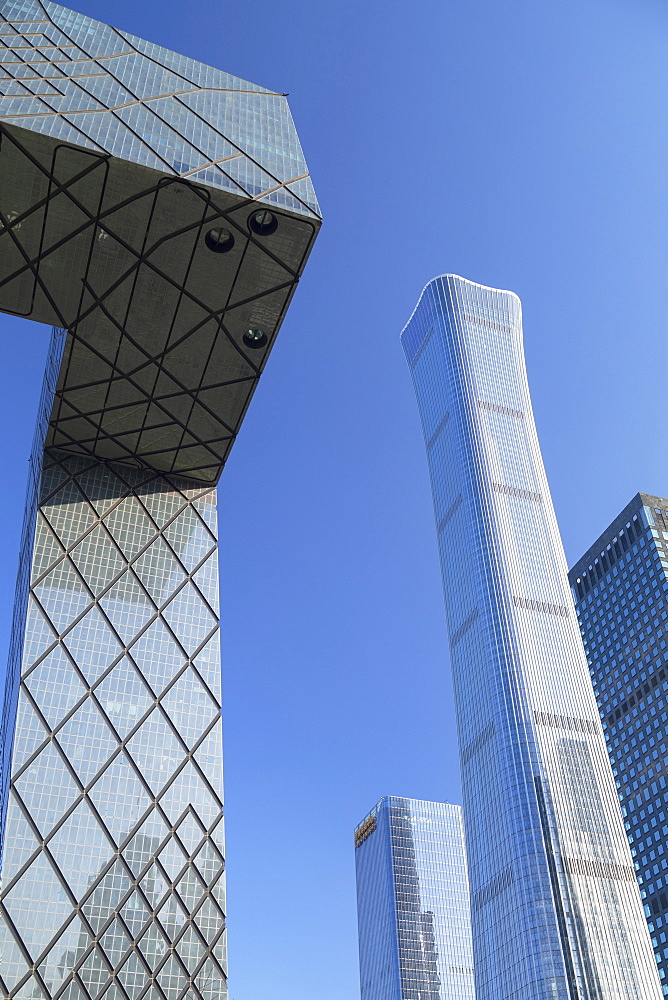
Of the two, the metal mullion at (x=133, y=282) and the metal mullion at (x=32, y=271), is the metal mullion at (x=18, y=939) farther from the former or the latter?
the metal mullion at (x=32, y=271)

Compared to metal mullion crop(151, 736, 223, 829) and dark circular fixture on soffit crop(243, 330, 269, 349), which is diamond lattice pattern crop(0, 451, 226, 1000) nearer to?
metal mullion crop(151, 736, 223, 829)

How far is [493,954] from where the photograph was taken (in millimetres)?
97125

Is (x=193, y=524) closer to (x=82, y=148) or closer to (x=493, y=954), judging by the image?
(x=82, y=148)

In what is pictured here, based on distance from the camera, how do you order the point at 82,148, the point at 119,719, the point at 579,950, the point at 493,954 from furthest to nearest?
the point at 493,954 < the point at 579,950 < the point at 119,719 < the point at 82,148

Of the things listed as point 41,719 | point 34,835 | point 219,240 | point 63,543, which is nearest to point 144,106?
point 219,240

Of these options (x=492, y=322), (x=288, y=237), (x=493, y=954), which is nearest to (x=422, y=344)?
(x=492, y=322)

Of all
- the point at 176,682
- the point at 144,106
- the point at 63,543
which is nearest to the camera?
the point at 144,106

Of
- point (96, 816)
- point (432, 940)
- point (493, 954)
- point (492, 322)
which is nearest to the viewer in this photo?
point (96, 816)

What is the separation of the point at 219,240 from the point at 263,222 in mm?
1773

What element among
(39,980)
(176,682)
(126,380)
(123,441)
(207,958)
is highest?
(123,441)

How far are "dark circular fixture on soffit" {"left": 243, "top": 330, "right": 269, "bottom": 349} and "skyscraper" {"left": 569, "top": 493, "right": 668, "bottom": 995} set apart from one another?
77.7m

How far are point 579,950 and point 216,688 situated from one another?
217ft

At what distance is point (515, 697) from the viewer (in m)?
105

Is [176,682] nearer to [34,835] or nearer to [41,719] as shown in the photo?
[41,719]
